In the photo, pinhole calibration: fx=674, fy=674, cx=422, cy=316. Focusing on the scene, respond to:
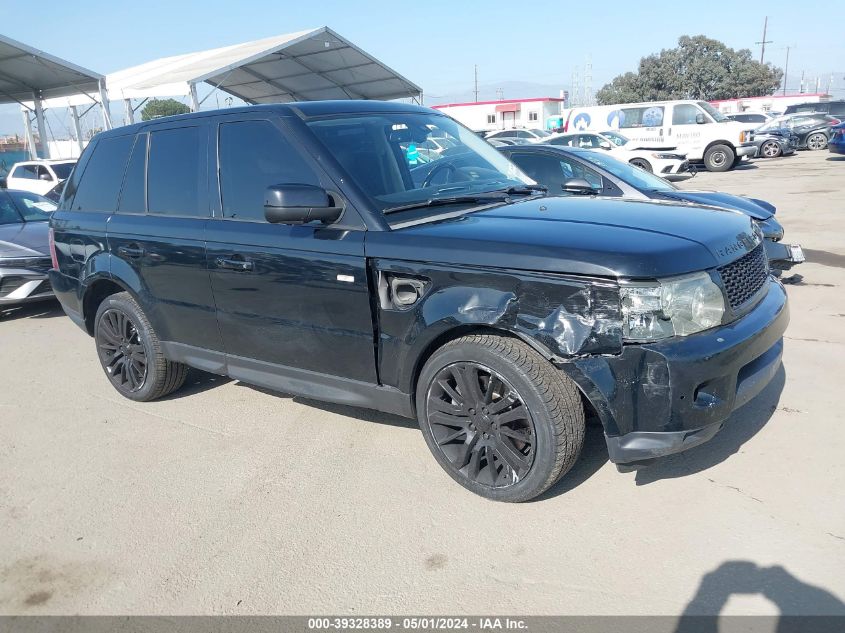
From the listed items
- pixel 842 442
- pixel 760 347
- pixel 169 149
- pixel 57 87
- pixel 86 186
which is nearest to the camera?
pixel 760 347

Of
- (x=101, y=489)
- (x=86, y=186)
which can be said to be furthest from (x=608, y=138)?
(x=101, y=489)

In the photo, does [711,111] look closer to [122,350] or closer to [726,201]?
[726,201]

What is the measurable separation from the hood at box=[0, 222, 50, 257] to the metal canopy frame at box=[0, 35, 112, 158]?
1522cm

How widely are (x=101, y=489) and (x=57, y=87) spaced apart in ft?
87.1

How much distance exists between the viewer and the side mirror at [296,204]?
3.29m

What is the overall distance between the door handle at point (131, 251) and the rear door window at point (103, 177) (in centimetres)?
36

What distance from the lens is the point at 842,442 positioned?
11.8 feet

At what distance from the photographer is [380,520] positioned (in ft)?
10.5

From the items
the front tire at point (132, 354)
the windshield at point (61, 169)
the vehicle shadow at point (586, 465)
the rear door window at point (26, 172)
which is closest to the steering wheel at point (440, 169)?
the vehicle shadow at point (586, 465)

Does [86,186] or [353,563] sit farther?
[86,186]

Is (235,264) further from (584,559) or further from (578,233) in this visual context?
(584,559)

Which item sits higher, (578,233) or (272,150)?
(272,150)

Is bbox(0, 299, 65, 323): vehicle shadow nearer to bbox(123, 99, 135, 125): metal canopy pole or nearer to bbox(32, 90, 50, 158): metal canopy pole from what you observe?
bbox(123, 99, 135, 125): metal canopy pole

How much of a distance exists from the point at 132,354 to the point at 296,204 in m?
2.28
